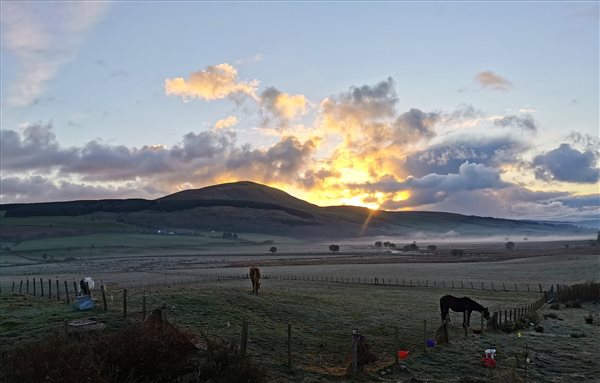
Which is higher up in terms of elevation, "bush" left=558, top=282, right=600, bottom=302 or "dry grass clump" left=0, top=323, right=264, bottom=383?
"dry grass clump" left=0, top=323, right=264, bottom=383

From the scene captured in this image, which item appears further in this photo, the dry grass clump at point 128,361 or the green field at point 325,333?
the green field at point 325,333

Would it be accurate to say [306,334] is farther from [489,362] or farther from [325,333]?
[489,362]

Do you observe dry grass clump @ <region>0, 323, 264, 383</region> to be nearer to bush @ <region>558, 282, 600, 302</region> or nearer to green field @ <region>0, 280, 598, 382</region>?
green field @ <region>0, 280, 598, 382</region>

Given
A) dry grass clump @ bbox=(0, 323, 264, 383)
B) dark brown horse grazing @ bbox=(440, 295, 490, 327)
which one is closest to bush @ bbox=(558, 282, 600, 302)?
dark brown horse grazing @ bbox=(440, 295, 490, 327)

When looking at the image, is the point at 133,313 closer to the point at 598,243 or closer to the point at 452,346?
the point at 452,346

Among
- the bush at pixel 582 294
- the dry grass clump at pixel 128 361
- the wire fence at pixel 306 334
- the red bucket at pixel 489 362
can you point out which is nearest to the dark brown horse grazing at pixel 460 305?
the wire fence at pixel 306 334

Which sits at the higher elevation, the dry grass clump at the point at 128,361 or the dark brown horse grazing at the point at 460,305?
the dry grass clump at the point at 128,361

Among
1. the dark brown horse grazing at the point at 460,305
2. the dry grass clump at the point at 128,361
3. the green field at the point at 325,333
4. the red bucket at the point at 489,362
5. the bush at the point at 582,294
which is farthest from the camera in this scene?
the bush at the point at 582,294

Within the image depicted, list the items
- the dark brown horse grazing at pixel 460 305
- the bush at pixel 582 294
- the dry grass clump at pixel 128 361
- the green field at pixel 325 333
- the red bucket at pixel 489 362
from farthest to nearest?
1. the bush at pixel 582 294
2. the dark brown horse grazing at pixel 460 305
3. the red bucket at pixel 489 362
4. the green field at pixel 325 333
5. the dry grass clump at pixel 128 361

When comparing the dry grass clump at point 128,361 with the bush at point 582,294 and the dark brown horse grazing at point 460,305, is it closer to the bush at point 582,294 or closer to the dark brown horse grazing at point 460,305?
the dark brown horse grazing at point 460,305

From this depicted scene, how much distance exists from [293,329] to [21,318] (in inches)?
563

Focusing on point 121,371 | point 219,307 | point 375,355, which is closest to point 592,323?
point 375,355

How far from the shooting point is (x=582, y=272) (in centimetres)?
7775

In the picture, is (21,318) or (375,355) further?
(21,318)
